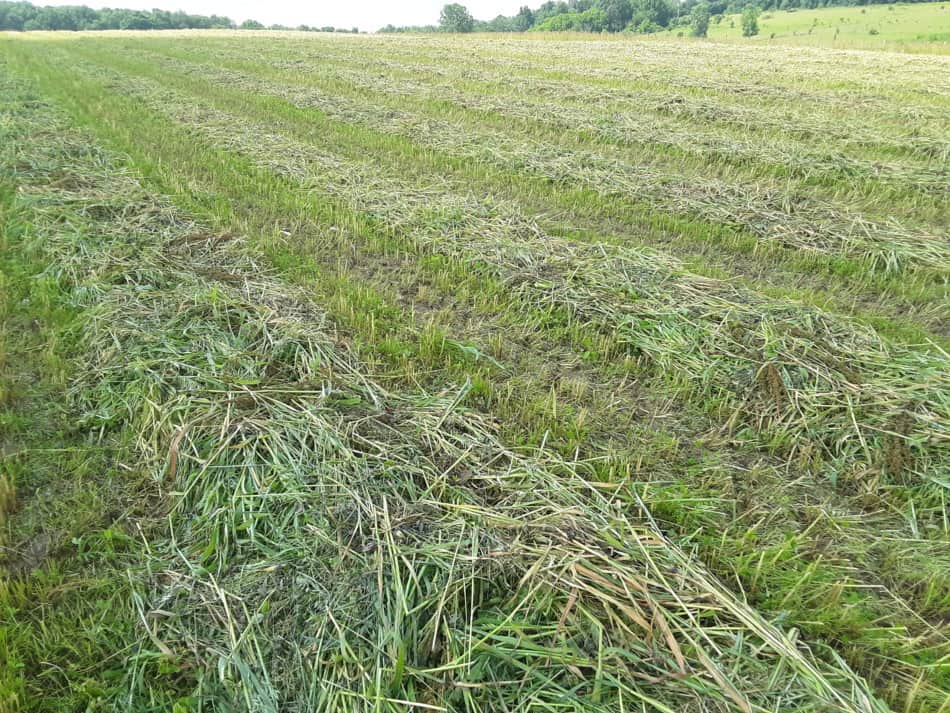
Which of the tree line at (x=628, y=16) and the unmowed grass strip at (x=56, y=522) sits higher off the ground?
the tree line at (x=628, y=16)

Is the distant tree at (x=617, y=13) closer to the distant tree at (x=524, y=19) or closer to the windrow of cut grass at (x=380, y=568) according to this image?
the distant tree at (x=524, y=19)

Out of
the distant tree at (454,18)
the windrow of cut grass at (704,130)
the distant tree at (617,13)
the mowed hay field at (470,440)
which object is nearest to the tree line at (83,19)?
the distant tree at (454,18)

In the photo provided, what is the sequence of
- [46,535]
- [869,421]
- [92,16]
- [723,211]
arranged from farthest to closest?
→ [92,16]
[723,211]
[869,421]
[46,535]

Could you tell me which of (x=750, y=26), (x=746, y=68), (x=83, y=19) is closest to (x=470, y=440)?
(x=746, y=68)

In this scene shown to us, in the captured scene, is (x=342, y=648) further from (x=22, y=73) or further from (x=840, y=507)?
(x=22, y=73)

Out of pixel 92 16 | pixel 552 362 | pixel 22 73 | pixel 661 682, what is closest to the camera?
pixel 661 682

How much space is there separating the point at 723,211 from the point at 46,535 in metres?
6.95

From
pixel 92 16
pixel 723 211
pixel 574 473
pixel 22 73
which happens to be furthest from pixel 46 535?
pixel 92 16

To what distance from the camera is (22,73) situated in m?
15.2

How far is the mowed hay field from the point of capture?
2121 mm

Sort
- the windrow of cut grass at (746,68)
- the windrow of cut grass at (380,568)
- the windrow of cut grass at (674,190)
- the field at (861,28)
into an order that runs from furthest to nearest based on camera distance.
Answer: the field at (861,28), the windrow of cut grass at (746,68), the windrow of cut grass at (674,190), the windrow of cut grass at (380,568)

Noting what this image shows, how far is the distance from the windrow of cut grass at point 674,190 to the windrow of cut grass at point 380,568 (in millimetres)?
4655

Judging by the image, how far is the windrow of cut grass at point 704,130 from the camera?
788 centimetres

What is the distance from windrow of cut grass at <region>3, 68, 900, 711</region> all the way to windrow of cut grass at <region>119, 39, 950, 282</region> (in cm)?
465
